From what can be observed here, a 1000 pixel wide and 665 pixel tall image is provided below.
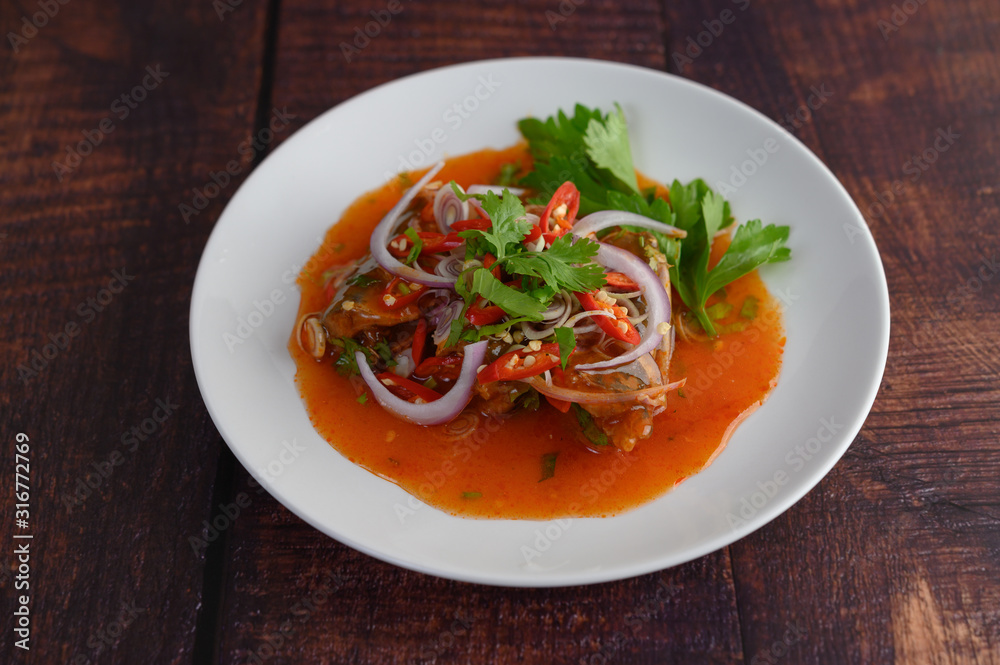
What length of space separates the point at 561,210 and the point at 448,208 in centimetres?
56

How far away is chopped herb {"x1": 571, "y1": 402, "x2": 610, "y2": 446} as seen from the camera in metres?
3.20

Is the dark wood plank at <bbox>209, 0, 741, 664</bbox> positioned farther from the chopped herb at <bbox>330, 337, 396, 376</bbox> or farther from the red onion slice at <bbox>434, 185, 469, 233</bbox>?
the red onion slice at <bbox>434, 185, 469, 233</bbox>

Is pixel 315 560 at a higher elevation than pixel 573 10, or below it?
below

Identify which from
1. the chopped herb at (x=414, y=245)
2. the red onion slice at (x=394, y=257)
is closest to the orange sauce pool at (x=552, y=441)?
the red onion slice at (x=394, y=257)

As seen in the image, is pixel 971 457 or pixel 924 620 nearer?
pixel 924 620

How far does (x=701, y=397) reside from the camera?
11.0ft

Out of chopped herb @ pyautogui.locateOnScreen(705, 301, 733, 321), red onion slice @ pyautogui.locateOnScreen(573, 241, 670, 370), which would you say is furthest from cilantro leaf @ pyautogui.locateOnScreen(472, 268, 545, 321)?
chopped herb @ pyautogui.locateOnScreen(705, 301, 733, 321)

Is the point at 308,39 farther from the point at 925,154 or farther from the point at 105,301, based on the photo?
the point at 925,154

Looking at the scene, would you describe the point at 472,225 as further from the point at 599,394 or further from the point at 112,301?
the point at 112,301

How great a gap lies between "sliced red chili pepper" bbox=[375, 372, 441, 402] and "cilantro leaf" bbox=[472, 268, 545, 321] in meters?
0.56

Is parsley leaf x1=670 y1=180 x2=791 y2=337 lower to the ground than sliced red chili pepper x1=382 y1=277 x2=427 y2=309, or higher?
lower

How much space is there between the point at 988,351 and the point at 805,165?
50.3 inches

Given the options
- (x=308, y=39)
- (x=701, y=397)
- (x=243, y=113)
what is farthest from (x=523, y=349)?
(x=308, y=39)

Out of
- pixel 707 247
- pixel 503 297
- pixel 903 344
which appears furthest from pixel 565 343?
pixel 903 344
